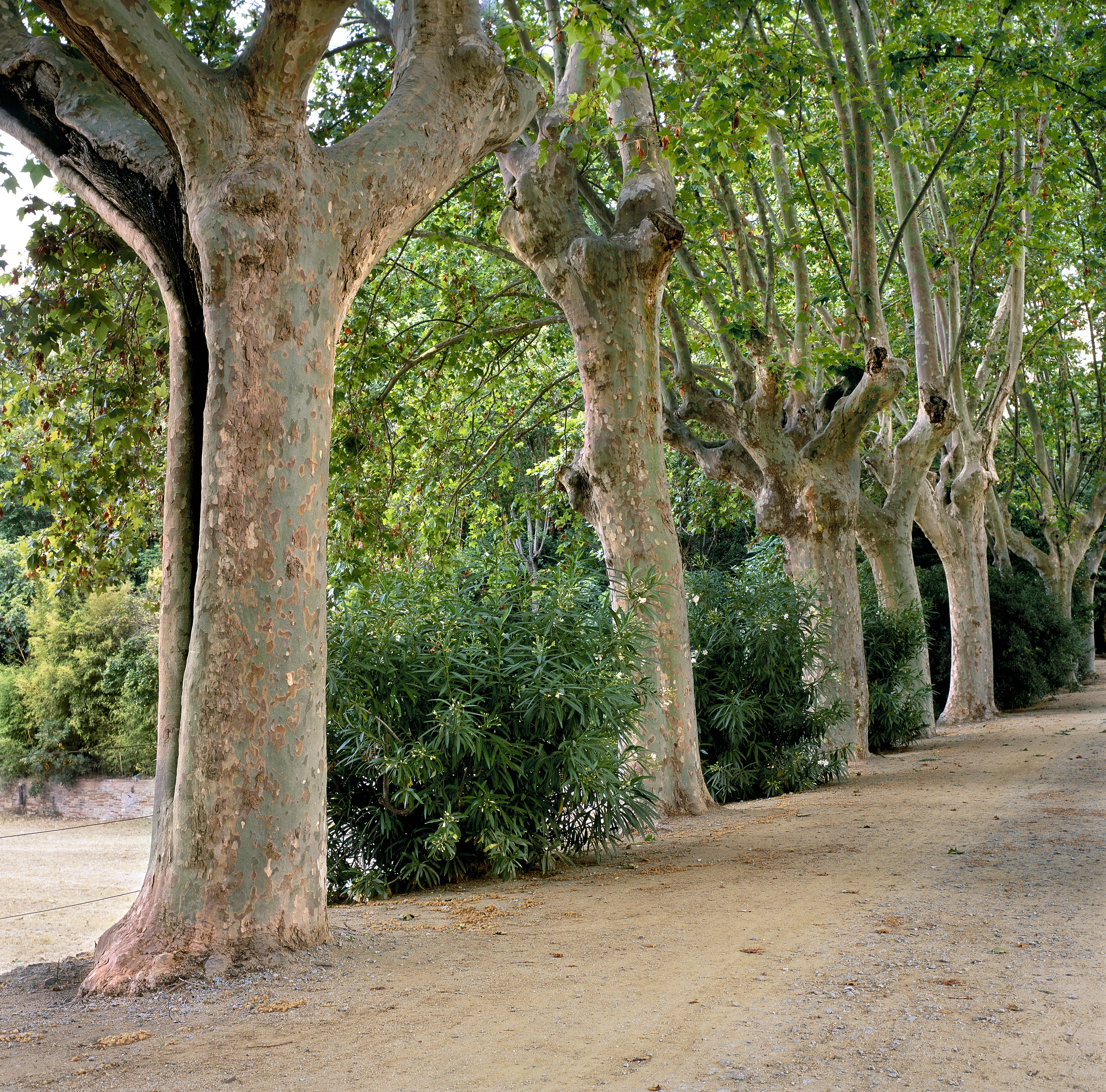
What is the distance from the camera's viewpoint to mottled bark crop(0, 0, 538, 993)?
146 inches

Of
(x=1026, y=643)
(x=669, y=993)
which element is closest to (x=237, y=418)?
(x=669, y=993)

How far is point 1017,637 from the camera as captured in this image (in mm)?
19078

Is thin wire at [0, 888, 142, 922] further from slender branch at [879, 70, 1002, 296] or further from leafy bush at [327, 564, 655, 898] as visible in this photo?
slender branch at [879, 70, 1002, 296]

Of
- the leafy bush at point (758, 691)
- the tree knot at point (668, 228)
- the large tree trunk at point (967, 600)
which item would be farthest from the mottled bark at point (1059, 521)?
the tree knot at point (668, 228)

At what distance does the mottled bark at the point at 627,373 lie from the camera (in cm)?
769

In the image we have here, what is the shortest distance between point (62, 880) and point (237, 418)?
11.1 m

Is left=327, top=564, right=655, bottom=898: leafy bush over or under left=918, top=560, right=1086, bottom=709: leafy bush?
under

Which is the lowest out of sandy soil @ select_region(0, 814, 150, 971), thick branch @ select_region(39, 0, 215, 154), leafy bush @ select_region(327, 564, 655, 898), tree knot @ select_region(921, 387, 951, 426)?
sandy soil @ select_region(0, 814, 150, 971)

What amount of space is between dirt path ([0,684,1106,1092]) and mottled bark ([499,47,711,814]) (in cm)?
203

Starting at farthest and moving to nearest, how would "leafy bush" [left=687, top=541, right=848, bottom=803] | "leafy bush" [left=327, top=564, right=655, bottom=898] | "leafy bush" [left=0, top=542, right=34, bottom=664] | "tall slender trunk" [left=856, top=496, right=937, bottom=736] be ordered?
"leafy bush" [left=0, top=542, right=34, bottom=664] < "tall slender trunk" [left=856, top=496, right=937, bottom=736] < "leafy bush" [left=687, top=541, right=848, bottom=803] < "leafy bush" [left=327, top=564, right=655, bottom=898]

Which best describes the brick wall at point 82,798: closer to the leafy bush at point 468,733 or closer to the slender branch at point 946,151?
the leafy bush at point 468,733

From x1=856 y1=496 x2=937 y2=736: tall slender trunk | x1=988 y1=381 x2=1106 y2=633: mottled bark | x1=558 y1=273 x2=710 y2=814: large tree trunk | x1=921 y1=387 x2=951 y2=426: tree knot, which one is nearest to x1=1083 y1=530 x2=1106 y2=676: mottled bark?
x1=988 y1=381 x2=1106 y2=633: mottled bark

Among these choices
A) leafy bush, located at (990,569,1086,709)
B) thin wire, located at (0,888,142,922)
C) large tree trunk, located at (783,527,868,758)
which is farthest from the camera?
leafy bush, located at (990,569,1086,709)

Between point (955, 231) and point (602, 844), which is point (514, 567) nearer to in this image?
point (602, 844)
